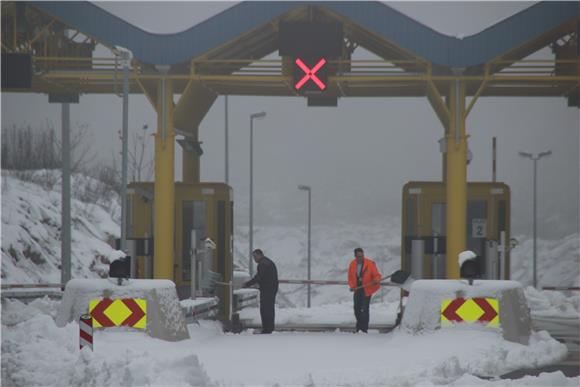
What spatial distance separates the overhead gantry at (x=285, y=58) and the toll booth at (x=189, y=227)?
585mm

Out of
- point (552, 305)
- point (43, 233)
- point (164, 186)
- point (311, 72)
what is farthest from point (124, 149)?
point (43, 233)

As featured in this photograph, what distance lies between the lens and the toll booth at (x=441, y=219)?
77.7ft

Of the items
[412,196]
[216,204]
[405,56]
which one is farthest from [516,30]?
[216,204]

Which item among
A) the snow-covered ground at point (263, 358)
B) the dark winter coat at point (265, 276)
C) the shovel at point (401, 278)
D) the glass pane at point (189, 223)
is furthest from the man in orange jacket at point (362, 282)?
the glass pane at point (189, 223)

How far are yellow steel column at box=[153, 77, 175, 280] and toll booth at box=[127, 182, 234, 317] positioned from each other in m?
0.51

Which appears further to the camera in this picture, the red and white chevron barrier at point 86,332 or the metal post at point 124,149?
the metal post at point 124,149

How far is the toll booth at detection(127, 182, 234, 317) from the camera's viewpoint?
23.2 meters

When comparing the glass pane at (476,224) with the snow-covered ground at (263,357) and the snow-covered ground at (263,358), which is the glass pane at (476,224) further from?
the snow-covered ground at (263,358)

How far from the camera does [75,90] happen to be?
25.6 metres

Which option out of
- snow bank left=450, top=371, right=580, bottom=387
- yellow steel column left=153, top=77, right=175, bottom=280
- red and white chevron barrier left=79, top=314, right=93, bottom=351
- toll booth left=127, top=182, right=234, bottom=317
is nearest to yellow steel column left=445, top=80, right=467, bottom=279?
toll booth left=127, top=182, right=234, bottom=317

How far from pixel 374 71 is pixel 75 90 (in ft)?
23.6

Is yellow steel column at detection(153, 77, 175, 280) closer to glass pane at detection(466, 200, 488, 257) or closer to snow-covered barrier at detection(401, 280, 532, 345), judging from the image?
glass pane at detection(466, 200, 488, 257)

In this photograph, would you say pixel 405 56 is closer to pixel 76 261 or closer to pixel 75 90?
pixel 75 90

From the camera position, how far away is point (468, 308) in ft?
52.8
